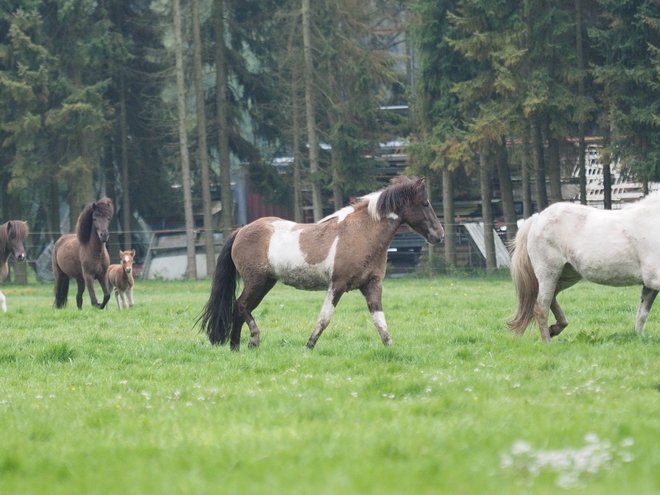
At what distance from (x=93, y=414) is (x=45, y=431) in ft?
1.67

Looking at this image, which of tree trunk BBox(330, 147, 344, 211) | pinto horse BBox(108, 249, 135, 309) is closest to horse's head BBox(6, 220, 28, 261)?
pinto horse BBox(108, 249, 135, 309)

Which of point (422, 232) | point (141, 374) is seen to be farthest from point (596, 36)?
point (141, 374)

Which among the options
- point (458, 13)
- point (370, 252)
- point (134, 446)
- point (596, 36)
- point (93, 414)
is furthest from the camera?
point (458, 13)

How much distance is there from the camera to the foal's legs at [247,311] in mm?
10484

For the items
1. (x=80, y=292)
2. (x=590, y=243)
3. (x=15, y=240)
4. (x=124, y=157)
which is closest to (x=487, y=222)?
(x=124, y=157)

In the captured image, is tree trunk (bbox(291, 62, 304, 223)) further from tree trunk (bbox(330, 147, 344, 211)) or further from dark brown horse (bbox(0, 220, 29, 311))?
dark brown horse (bbox(0, 220, 29, 311))

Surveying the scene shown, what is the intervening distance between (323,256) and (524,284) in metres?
2.43

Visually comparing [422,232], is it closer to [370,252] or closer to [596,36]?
[370,252]

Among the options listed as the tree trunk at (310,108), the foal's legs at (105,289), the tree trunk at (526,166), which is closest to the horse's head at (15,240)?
the foal's legs at (105,289)

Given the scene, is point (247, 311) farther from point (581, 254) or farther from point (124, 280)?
point (124, 280)

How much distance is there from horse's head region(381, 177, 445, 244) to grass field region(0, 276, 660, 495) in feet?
4.29

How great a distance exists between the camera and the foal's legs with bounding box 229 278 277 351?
10484 mm

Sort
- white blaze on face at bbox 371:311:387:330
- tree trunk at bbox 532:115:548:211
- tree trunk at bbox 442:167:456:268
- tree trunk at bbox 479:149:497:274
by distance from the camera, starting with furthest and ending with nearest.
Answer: tree trunk at bbox 442:167:456:268 → tree trunk at bbox 479:149:497:274 → tree trunk at bbox 532:115:548:211 → white blaze on face at bbox 371:311:387:330

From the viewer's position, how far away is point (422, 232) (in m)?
10.6
